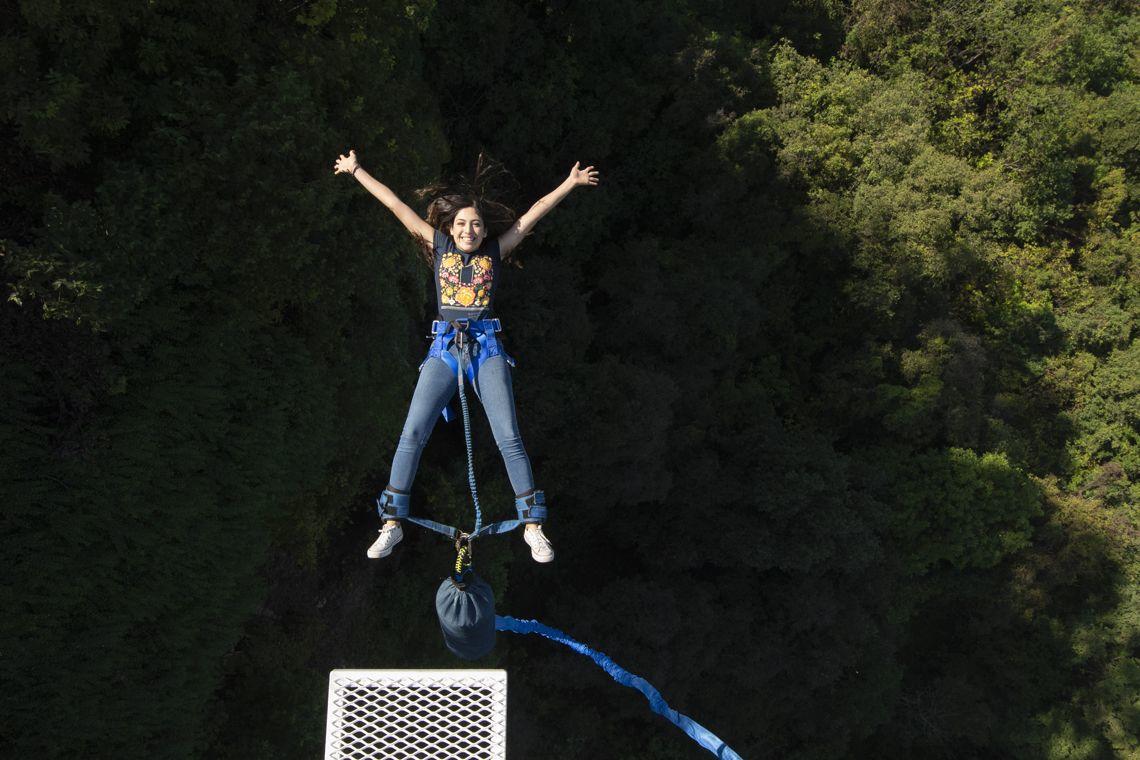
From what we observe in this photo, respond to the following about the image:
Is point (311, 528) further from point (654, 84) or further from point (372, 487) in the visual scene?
point (654, 84)

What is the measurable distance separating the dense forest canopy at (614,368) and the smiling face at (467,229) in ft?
17.7

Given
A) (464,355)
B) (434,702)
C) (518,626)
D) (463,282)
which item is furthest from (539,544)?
(518,626)

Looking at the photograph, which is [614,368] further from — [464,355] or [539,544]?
[539,544]

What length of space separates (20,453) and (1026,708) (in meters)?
29.4

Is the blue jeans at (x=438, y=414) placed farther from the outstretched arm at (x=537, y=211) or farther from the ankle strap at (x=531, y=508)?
the outstretched arm at (x=537, y=211)

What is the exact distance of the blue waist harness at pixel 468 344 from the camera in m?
6.56

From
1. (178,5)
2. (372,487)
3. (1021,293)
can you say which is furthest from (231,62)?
(1021,293)

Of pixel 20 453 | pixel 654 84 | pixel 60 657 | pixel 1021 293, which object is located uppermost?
pixel 654 84

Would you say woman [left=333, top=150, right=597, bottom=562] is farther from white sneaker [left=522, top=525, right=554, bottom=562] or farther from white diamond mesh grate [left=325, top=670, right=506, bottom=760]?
white diamond mesh grate [left=325, top=670, right=506, bottom=760]

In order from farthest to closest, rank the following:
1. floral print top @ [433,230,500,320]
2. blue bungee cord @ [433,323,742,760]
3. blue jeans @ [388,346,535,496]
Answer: floral print top @ [433,230,500,320] → blue jeans @ [388,346,535,496] → blue bungee cord @ [433,323,742,760]

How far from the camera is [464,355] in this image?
21.5 feet

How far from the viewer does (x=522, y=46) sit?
20906mm

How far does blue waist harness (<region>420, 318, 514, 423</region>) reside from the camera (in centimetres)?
656

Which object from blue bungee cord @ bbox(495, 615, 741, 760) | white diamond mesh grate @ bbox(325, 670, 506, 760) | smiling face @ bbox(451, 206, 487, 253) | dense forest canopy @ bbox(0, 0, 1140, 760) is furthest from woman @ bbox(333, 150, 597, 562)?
dense forest canopy @ bbox(0, 0, 1140, 760)
